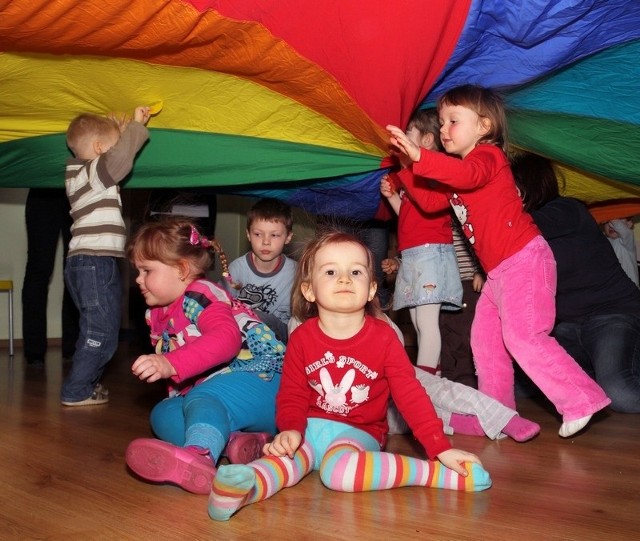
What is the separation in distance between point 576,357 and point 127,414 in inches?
54.9

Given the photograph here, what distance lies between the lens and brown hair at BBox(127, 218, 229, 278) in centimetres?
188

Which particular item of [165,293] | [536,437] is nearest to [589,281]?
[536,437]

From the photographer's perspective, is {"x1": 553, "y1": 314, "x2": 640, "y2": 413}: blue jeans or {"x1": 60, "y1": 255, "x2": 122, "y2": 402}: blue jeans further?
{"x1": 60, "y1": 255, "x2": 122, "y2": 402}: blue jeans

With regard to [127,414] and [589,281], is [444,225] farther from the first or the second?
[127,414]

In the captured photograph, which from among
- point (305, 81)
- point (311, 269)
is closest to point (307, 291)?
point (311, 269)

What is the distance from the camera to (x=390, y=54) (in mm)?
1696

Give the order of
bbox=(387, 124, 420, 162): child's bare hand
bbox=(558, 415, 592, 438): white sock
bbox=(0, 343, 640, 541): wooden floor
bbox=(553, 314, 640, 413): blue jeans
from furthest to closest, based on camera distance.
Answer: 1. bbox=(553, 314, 640, 413): blue jeans
2. bbox=(558, 415, 592, 438): white sock
3. bbox=(387, 124, 420, 162): child's bare hand
4. bbox=(0, 343, 640, 541): wooden floor

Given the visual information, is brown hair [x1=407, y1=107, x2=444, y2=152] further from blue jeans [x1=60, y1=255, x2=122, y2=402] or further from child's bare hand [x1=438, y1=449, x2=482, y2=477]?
child's bare hand [x1=438, y1=449, x2=482, y2=477]

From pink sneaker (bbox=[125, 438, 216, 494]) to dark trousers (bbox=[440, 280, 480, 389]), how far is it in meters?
1.40

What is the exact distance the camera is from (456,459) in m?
1.39

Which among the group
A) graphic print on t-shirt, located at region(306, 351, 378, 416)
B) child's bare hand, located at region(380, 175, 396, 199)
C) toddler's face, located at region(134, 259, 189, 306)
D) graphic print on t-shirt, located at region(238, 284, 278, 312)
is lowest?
graphic print on t-shirt, located at region(306, 351, 378, 416)

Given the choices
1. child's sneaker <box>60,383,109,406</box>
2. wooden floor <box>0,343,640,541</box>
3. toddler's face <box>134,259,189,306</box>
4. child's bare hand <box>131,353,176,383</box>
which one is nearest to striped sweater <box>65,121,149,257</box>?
child's sneaker <box>60,383,109,406</box>

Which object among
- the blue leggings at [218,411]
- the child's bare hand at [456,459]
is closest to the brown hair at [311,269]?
the blue leggings at [218,411]

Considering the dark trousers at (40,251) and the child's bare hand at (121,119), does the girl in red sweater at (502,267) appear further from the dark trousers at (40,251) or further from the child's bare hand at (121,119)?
the dark trousers at (40,251)
